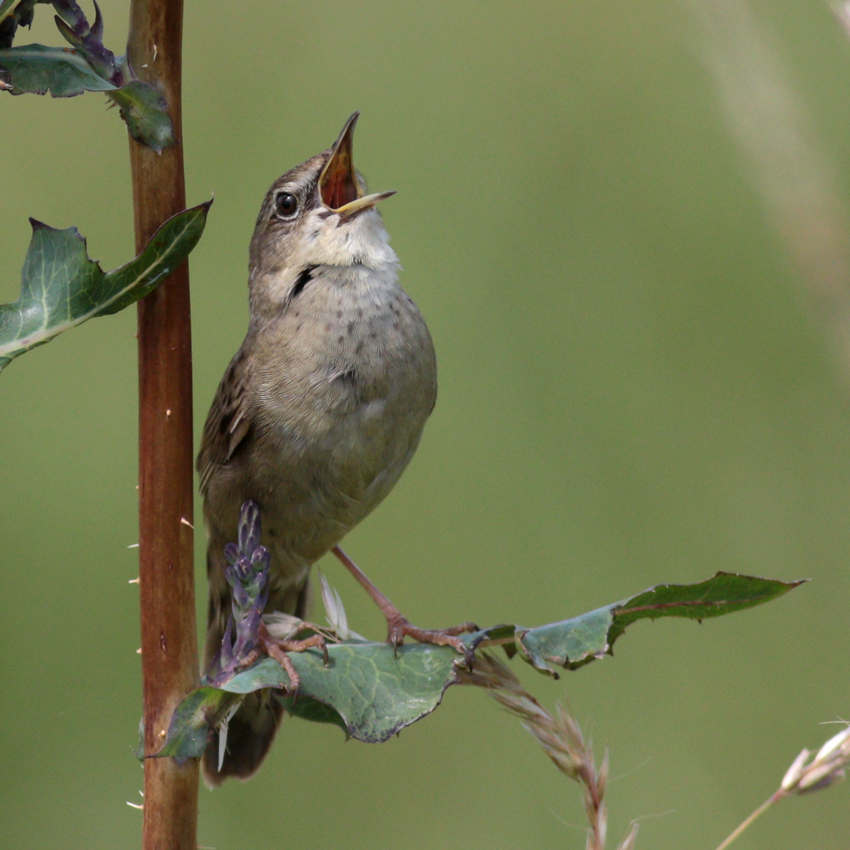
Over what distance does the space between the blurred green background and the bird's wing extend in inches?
54.3

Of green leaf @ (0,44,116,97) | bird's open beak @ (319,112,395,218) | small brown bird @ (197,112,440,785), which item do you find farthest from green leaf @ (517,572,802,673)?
bird's open beak @ (319,112,395,218)

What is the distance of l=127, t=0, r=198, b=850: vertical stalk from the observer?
5.78 ft

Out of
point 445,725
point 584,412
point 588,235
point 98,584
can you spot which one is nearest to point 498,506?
point 584,412

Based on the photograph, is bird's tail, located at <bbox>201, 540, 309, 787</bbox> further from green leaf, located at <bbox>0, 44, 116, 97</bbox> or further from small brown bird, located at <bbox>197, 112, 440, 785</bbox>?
green leaf, located at <bbox>0, 44, 116, 97</bbox>

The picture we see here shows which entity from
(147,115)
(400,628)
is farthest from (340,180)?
(147,115)

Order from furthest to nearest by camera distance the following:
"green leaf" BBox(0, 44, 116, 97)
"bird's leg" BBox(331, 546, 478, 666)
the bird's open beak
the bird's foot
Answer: the bird's open beak
"bird's leg" BBox(331, 546, 478, 666)
the bird's foot
"green leaf" BBox(0, 44, 116, 97)

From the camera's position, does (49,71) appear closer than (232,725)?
Yes

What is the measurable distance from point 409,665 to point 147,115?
3.67 feet

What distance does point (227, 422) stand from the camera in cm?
315

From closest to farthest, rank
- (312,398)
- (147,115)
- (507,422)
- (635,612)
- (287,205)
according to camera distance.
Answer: (147,115)
(635,612)
(312,398)
(287,205)
(507,422)

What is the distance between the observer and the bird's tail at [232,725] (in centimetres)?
310

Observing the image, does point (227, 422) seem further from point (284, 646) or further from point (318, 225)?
point (284, 646)

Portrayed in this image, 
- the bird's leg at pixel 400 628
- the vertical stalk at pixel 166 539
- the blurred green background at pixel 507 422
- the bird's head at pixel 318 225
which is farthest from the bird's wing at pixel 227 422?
the blurred green background at pixel 507 422

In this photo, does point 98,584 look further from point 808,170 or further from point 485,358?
point 808,170
